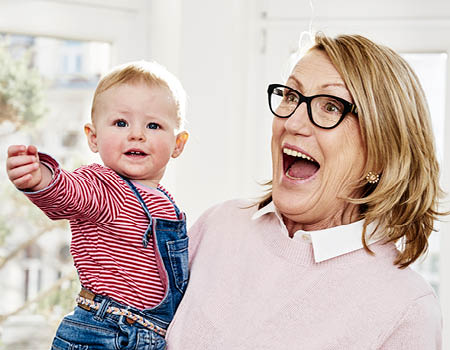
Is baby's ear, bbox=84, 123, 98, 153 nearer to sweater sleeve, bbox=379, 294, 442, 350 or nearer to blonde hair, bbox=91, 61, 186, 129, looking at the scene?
blonde hair, bbox=91, 61, 186, 129

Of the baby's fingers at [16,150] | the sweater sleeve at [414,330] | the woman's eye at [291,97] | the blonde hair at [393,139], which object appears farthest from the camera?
the woman's eye at [291,97]

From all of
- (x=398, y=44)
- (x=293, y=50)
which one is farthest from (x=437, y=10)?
(x=293, y=50)

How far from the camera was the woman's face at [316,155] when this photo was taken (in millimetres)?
1430

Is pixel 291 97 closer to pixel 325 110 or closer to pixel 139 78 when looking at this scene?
pixel 325 110

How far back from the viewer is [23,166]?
1.12m

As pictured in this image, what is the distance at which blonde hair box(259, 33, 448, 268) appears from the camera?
4.62 ft

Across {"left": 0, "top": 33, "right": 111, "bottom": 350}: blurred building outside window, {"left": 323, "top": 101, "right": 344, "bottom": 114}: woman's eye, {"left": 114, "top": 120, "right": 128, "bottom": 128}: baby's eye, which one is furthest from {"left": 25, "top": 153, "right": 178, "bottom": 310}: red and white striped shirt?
{"left": 0, "top": 33, "right": 111, "bottom": 350}: blurred building outside window

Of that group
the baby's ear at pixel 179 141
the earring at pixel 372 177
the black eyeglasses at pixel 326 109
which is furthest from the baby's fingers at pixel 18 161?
the earring at pixel 372 177

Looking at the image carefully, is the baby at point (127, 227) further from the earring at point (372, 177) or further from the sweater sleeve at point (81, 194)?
the earring at point (372, 177)

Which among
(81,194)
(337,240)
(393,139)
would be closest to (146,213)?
(81,194)

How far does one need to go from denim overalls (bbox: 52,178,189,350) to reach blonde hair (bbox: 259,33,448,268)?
0.43 metres

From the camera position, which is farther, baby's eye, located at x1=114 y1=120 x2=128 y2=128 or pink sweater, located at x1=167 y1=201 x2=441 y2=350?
baby's eye, located at x1=114 y1=120 x2=128 y2=128

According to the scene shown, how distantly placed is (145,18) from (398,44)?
0.90 metres

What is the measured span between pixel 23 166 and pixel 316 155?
649 mm
